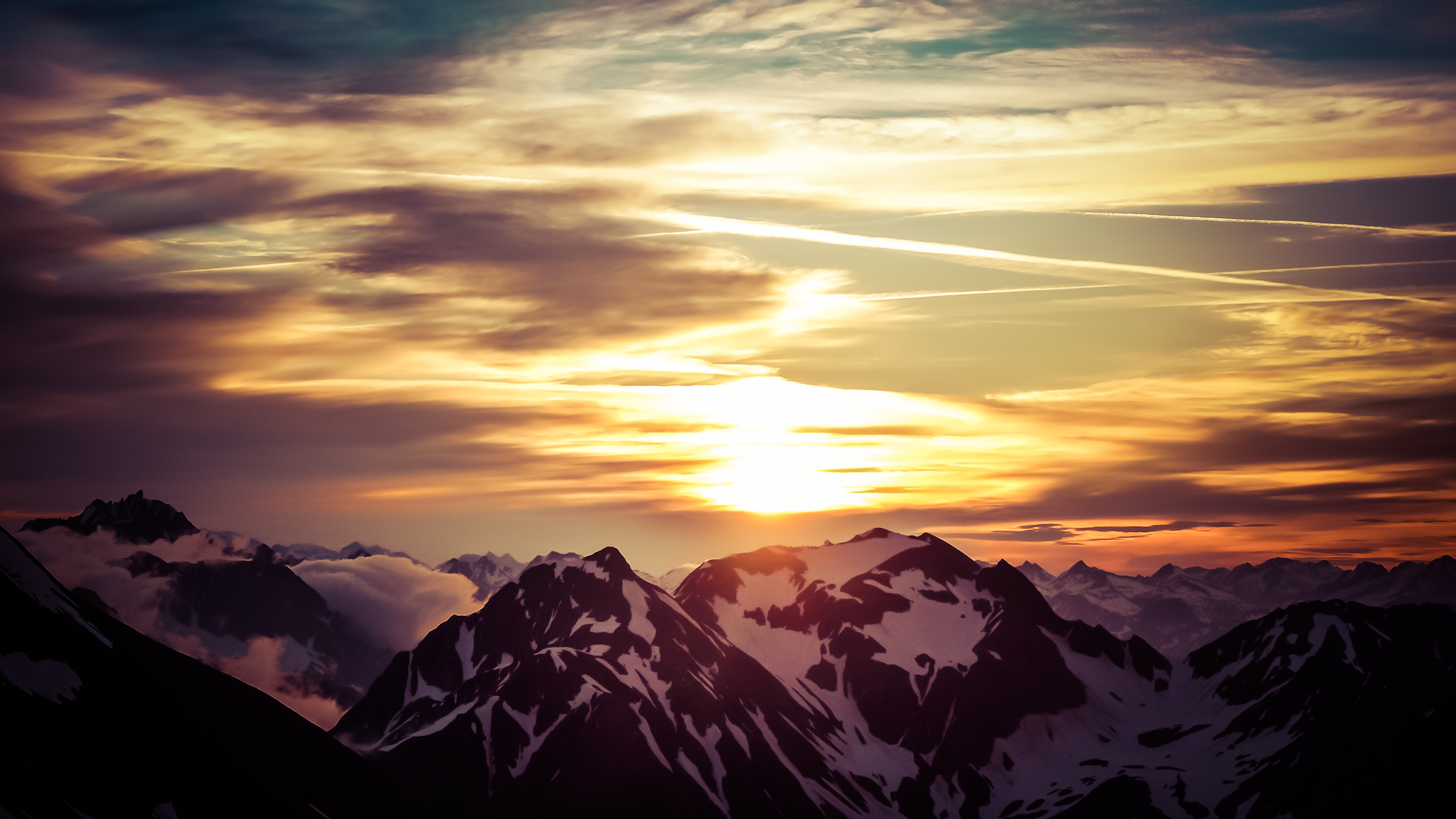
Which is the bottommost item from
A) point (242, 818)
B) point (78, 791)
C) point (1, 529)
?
point (242, 818)

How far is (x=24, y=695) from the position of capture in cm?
18475

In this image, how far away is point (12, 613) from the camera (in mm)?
196125

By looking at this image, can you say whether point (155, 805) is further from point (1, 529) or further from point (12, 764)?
point (1, 529)

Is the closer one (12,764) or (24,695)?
(12,764)

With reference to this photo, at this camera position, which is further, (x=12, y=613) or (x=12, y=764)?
(x=12, y=613)

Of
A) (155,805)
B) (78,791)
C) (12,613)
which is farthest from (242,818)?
(12,613)

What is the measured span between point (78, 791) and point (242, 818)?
32.7 meters

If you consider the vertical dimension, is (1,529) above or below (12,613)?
above

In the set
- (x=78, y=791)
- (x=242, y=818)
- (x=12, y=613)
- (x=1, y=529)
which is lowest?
(x=242, y=818)

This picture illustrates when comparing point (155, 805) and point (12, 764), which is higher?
point (12, 764)

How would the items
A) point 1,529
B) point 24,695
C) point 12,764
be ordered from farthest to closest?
point 1,529 < point 24,695 < point 12,764

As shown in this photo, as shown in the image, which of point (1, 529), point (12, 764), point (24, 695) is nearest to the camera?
point (12, 764)

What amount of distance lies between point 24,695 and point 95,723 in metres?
13.0

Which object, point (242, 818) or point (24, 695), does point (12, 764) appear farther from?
point (242, 818)
